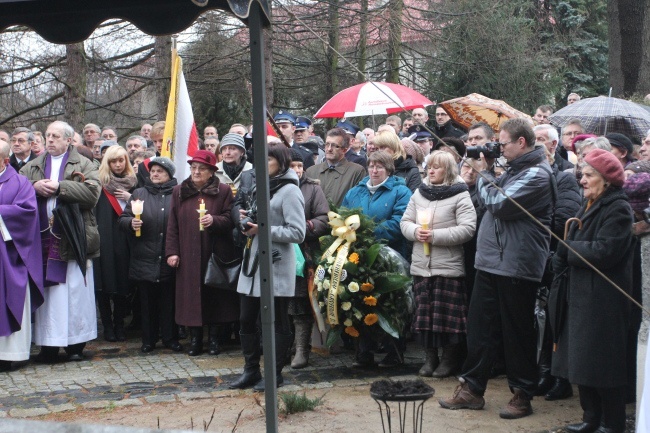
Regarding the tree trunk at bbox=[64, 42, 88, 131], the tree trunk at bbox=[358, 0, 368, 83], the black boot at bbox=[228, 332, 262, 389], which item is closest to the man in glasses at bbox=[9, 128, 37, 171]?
the tree trunk at bbox=[64, 42, 88, 131]

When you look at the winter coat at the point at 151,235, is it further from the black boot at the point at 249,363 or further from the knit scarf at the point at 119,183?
the black boot at the point at 249,363

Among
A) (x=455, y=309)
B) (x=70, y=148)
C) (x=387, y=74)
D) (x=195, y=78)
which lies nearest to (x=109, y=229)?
(x=70, y=148)

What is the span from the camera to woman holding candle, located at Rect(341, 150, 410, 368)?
8.00 metres

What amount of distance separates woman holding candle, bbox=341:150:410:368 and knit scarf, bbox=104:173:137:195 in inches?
103

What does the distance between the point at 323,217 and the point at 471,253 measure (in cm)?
137

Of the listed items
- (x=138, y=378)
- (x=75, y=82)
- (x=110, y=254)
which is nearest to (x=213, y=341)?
(x=138, y=378)

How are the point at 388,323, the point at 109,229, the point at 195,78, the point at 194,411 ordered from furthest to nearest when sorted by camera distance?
the point at 195,78 < the point at 109,229 < the point at 388,323 < the point at 194,411

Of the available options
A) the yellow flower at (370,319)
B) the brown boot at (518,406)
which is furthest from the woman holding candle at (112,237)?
the brown boot at (518,406)

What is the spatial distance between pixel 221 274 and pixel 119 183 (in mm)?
1850

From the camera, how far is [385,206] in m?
8.08

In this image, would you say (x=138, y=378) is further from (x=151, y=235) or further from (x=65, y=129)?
(x=65, y=129)

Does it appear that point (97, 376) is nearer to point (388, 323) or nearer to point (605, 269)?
point (388, 323)

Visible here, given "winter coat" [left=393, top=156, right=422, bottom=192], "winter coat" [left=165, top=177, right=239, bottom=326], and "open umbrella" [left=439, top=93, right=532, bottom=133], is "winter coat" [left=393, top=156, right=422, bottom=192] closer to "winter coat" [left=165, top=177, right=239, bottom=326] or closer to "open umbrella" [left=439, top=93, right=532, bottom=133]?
"winter coat" [left=165, top=177, right=239, bottom=326]

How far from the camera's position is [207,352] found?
346 inches
